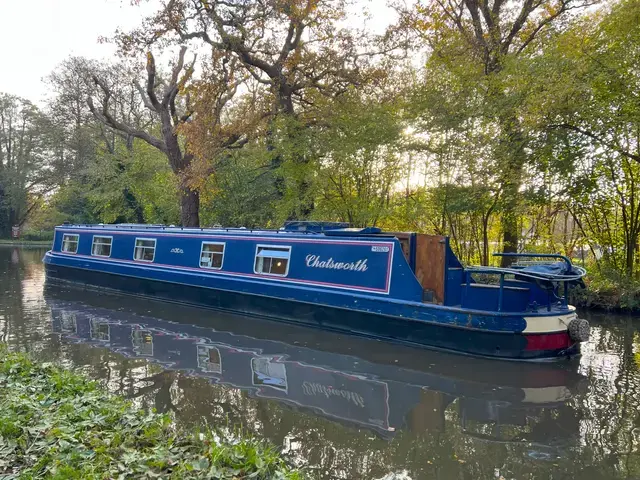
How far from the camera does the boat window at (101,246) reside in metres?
12.4

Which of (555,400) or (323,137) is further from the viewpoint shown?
(323,137)

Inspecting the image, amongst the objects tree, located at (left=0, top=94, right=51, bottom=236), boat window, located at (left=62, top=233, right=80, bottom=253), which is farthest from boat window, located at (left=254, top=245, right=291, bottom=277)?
tree, located at (left=0, top=94, right=51, bottom=236)

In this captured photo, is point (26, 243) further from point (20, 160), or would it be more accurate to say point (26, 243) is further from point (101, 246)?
point (101, 246)

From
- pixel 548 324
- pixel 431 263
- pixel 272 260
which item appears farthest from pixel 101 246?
pixel 548 324

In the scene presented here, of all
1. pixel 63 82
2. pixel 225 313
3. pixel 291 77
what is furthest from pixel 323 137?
pixel 63 82

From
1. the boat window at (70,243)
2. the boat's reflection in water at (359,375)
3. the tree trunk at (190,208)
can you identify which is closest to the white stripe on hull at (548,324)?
the boat's reflection in water at (359,375)

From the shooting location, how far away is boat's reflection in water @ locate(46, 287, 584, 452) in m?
4.77

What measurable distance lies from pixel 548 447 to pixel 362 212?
8.64m

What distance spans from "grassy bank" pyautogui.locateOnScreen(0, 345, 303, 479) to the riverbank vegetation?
845 centimetres

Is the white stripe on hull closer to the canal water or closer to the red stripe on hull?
the red stripe on hull

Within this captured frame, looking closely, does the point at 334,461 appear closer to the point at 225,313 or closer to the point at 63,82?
the point at 225,313

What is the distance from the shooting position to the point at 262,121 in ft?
47.1

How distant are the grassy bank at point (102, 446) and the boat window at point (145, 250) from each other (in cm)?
734

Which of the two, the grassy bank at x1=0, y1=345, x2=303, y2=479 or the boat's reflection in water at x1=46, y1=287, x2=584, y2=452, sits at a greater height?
the grassy bank at x1=0, y1=345, x2=303, y2=479
